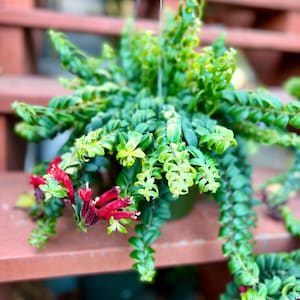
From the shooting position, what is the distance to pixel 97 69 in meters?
0.73

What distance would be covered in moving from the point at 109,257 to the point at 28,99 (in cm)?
42

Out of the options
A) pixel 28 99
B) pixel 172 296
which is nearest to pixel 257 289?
pixel 28 99

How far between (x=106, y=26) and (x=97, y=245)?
652 millimetres

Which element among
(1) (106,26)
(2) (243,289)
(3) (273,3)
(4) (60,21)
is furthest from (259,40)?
(2) (243,289)

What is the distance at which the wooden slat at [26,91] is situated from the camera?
838 mm

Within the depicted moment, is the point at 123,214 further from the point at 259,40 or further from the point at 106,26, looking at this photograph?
the point at 259,40

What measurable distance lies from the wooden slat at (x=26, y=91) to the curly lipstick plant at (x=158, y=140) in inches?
5.1

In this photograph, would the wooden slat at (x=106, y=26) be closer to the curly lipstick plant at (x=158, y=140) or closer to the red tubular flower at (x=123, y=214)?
the curly lipstick plant at (x=158, y=140)

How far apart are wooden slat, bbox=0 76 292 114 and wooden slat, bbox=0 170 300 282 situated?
0.69 feet

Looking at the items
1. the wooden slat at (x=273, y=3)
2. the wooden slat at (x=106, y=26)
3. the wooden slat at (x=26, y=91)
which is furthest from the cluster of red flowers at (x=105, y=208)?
the wooden slat at (x=273, y=3)

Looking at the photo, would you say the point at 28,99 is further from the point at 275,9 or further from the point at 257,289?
the point at 275,9

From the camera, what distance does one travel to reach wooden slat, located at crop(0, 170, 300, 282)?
596 millimetres

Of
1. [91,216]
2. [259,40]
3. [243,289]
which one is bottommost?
[243,289]

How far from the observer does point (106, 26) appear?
3.43 feet
